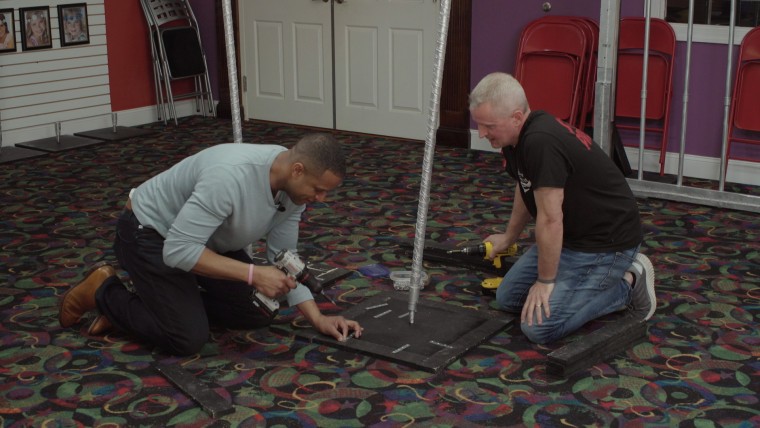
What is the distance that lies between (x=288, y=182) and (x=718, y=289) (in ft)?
6.78

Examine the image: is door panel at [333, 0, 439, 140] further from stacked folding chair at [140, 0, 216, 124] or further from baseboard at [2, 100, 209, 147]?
baseboard at [2, 100, 209, 147]

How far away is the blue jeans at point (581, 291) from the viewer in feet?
12.0

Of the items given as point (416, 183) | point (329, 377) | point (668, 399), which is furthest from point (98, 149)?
point (668, 399)

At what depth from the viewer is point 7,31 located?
7.07m

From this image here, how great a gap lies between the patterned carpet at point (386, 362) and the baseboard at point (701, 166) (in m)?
0.66

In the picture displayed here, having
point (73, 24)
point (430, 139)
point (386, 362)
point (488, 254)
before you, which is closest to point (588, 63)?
point (488, 254)

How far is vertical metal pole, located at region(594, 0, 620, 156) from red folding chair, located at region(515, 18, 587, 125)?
1.94 ft

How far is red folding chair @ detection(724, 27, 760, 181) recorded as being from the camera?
5.67 metres

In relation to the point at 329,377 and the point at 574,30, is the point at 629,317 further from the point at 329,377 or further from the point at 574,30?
the point at 574,30

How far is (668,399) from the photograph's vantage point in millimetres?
3234

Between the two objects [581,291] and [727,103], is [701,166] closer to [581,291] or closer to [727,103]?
[727,103]

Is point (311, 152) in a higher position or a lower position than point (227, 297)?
higher

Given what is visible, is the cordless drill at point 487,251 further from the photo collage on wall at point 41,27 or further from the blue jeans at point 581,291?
the photo collage on wall at point 41,27

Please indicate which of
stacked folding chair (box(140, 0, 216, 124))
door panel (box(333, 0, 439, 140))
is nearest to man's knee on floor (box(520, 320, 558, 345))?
door panel (box(333, 0, 439, 140))
